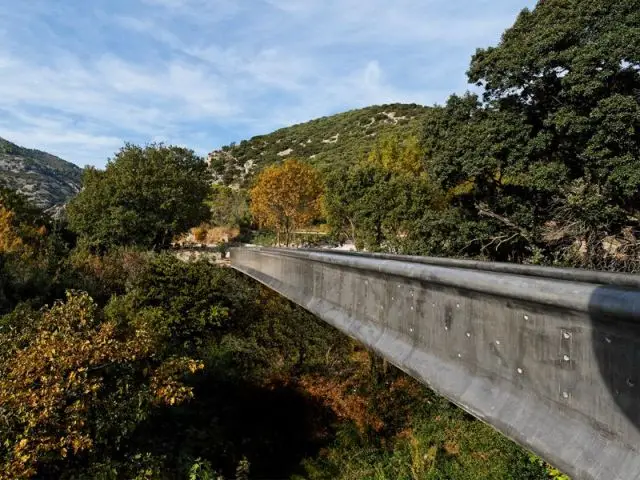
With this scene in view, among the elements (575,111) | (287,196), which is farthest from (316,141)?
(575,111)

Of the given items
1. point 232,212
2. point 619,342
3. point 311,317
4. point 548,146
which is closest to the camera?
point 619,342

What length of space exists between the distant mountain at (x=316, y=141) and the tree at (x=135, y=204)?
140 feet

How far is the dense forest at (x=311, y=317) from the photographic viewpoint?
657 centimetres

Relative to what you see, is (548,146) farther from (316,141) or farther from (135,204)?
(316,141)

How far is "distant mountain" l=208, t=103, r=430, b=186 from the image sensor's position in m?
80.2

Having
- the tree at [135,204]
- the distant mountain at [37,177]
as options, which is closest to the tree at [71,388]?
the tree at [135,204]

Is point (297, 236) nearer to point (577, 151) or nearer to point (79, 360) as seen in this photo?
point (577, 151)

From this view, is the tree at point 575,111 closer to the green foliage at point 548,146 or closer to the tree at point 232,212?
the green foliage at point 548,146

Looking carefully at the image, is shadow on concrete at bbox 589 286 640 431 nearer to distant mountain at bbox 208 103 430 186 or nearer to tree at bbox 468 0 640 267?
tree at bbox 468 0 640 267

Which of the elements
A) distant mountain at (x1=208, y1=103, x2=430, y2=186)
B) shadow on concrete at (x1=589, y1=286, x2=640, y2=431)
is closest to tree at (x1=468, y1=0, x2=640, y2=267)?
shadow on concrete at (x1=589, y1=286, x2=640, y2=431)

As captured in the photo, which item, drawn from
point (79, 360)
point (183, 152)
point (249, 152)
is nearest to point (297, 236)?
point (183, 152)

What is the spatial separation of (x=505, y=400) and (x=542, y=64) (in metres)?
17.4

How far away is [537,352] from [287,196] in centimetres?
3659

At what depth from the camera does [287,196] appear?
38.2 m
